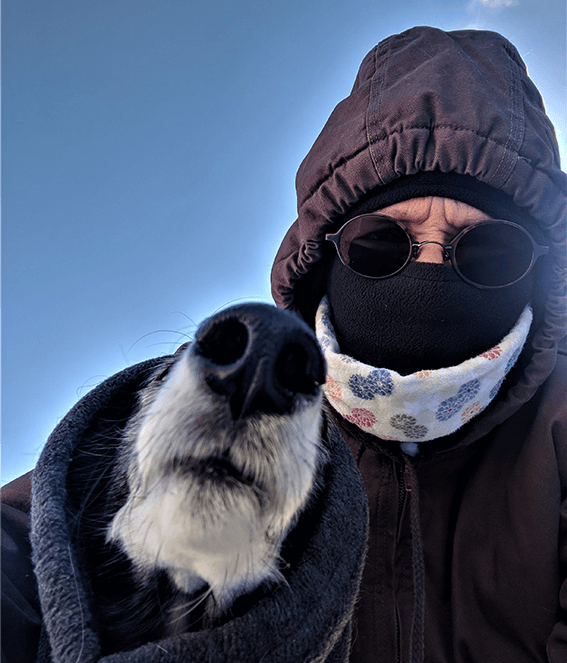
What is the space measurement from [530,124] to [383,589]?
5.99ft

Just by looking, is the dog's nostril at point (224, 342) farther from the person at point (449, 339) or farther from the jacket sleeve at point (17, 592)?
the person at point (449, 339)

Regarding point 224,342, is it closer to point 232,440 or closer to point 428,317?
point 232,440

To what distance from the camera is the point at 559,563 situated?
152 centimetres

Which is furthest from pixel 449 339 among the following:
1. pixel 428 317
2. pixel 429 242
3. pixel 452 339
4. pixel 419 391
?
pixel 429 242

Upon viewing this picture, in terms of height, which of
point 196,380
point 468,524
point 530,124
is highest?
point 530,124

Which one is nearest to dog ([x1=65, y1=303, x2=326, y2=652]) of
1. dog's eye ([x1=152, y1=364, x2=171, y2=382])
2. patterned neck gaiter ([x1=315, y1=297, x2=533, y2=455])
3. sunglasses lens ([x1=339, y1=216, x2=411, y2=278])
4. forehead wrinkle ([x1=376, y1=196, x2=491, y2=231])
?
dog's eye ([x1=152, y1=364, x2=171, y2=382])

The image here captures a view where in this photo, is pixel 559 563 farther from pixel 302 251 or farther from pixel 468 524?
pixel 302 251

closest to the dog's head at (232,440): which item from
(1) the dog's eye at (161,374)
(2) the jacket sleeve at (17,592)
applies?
(1) the dog's eye at (161,374)

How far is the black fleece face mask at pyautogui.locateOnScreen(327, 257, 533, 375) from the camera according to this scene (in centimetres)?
155

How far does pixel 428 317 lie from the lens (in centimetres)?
155

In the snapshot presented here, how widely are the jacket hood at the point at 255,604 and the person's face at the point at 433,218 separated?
3.06ft

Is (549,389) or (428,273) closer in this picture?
(428,273)

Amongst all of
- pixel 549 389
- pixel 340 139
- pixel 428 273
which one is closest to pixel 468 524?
pixel 549 389

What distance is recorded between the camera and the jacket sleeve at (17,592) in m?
0.93
